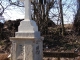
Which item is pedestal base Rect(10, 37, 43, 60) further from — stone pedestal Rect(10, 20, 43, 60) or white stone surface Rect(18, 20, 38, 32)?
Answer: white stone surface Rect(18, 20, 38, 32)

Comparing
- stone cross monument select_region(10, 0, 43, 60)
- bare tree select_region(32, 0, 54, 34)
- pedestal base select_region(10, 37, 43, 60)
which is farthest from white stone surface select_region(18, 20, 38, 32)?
bare tree select_region(32, 0, 54, 34)

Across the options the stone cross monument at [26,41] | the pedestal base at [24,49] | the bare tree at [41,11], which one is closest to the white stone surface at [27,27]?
the stone cross monument at [26,41]

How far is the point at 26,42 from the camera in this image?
5.77m

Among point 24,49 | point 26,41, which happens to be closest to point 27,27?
point 26,41

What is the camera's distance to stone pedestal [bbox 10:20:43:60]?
225 inches

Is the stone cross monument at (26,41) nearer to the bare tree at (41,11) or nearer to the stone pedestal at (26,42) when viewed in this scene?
the stone pedestal at (26,42)

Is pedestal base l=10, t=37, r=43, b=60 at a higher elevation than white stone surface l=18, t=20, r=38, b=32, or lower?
lower

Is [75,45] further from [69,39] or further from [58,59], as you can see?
[58,59]

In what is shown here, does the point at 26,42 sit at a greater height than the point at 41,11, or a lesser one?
lesser

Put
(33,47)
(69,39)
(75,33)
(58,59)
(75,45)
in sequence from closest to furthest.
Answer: (33,47) → (58,59) → (75,45) → (69,39) → (75,33)

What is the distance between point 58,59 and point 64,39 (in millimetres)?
5757

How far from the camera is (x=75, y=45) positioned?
1239 centimetres

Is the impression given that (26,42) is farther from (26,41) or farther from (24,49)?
(24,49)

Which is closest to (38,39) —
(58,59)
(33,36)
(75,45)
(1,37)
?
(33,36)
